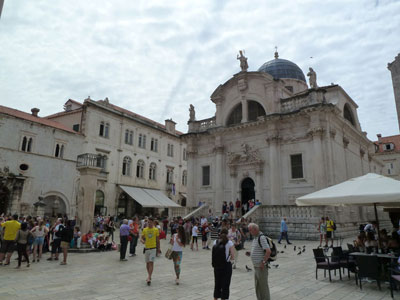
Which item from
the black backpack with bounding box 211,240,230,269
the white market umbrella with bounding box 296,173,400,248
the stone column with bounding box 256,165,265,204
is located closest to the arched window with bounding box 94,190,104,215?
the stone column with bounding box 256,165,265,204

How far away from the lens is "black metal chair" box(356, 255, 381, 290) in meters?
6.80

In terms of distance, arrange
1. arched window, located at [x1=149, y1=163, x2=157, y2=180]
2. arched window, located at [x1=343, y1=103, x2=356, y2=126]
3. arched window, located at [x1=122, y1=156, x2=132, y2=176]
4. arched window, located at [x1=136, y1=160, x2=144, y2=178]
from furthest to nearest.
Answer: arched window, located at [x1=149, y1=163, x2=157, y2=180], arched window, located at [x1=136, y1=160, x2=144, y2=178], arched window, located at [x1=122, y1=156, x2=132, y2=176], arched window, located at [x1=343, y1=103, x2=356, y2=126]

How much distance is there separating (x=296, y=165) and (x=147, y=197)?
1915 cm

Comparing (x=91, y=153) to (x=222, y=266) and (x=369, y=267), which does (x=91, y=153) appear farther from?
(x=369, y=267)

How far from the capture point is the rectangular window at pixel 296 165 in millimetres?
22203

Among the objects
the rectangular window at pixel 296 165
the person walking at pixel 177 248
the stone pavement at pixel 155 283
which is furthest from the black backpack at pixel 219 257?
the rectangular window at pixel 296 165

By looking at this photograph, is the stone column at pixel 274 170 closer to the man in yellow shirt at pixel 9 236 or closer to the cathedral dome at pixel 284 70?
the cathedral dome at pixel 284 70

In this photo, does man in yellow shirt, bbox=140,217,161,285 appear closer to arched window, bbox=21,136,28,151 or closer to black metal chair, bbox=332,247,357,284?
black metal chair, bbox=332,247,357,284

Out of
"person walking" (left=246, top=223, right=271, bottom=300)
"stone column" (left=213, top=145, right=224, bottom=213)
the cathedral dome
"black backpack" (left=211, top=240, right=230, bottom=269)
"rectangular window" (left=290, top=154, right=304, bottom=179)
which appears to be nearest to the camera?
"person walking" (left=246, top=223, right=271, bottom=300)

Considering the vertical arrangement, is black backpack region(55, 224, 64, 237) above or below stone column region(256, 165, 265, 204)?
below

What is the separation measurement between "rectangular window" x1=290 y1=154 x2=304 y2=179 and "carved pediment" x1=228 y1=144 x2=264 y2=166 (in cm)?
252

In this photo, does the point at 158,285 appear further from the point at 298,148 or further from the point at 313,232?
the point at 298,148

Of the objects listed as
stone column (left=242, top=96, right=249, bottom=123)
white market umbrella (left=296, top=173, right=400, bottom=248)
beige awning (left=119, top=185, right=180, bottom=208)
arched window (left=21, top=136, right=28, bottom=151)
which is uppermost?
stone column (left=242, top=96, right=249, bottom=123)

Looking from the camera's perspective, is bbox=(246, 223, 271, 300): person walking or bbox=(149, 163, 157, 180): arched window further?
bbox=(149, 163, 157, 180): arched window
